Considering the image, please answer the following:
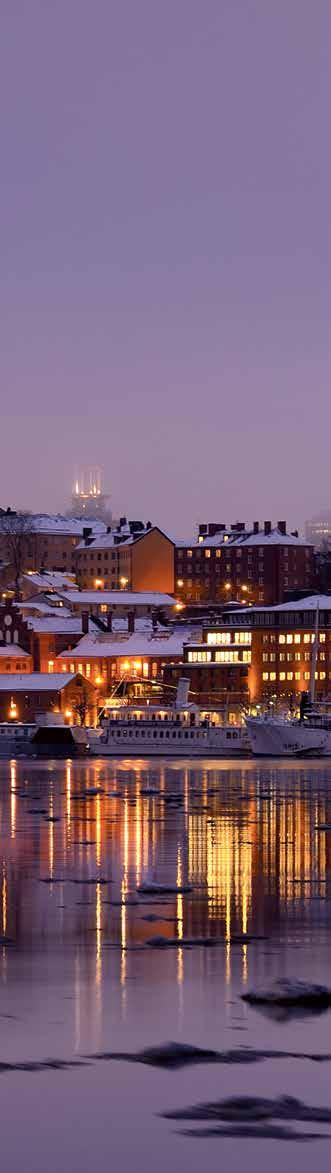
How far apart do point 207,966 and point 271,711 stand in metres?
92.3

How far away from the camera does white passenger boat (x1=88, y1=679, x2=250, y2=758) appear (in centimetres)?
10875

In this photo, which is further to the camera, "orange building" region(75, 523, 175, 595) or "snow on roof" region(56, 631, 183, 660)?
"orange building" region(75, 523, 175, 595)

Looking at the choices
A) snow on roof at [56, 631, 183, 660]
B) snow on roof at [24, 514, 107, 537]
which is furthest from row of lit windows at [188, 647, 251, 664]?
snow on roof at [24, 514, 107, 537]

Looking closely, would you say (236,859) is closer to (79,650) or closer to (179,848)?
(179,848)

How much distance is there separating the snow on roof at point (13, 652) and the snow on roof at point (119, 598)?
20.5 metres

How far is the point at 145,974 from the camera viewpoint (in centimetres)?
2602

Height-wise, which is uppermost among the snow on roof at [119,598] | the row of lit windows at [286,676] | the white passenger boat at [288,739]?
the snow on roof at [119,598]

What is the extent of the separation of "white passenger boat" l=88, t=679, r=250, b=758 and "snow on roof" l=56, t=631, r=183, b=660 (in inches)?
771

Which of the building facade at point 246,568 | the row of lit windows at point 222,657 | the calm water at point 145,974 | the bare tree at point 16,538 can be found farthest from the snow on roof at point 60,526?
the calm water at point 145,974

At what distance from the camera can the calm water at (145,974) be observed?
18.6 metres

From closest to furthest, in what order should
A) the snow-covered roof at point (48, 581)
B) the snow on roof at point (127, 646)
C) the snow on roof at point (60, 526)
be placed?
the snow on roof at point (127, 646) → the snow-covered roof at point (48, 581) → the snow on roof at point (60, 526)

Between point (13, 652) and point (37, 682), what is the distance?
8520 millimetres

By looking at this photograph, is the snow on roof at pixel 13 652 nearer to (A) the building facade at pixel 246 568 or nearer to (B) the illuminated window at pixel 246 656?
(B) the illuminated window at pixel 246 656

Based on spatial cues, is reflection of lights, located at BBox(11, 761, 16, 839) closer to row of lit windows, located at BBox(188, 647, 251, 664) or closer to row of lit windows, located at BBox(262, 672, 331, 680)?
row of lit windows, located at BBox(188, 647, 251, 664)
